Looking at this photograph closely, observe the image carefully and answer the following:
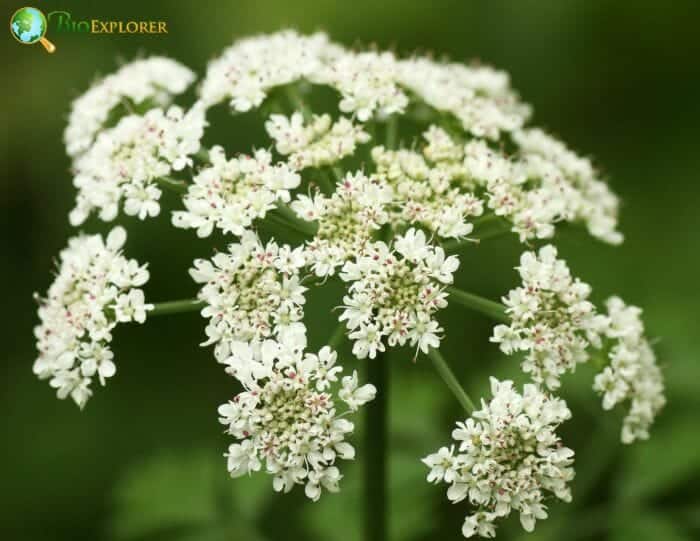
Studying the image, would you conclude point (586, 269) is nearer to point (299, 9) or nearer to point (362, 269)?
point (299, 9)

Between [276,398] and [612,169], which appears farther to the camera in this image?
[612,169]

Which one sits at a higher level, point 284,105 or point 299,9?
point 299,9

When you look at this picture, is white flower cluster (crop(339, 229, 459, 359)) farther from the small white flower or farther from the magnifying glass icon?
the magnifying glass icon

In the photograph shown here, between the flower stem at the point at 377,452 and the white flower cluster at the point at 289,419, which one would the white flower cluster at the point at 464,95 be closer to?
the flower stem at the point at 377,452

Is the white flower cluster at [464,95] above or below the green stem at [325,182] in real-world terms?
above

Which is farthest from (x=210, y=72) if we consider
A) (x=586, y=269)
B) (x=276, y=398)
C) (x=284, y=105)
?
(x=586, y=269)

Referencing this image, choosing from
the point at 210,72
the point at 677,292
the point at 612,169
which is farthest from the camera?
the point at 612,169

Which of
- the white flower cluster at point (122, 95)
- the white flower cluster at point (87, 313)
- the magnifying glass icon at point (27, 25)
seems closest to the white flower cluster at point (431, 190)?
the white flower cluster at point (87, 313)

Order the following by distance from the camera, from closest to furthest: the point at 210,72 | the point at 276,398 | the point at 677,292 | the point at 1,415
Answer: the point at 276,398 < the point at 210,72 < the point at 677,292 < the point at 1,415

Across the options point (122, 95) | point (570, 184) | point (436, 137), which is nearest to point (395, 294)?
point (436, 137)
